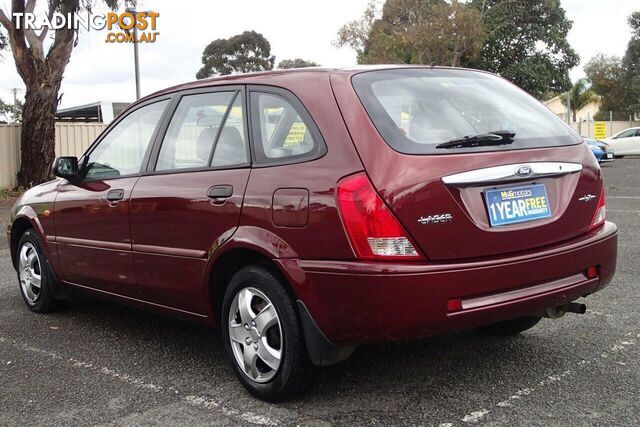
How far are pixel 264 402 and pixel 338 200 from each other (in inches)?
44.7

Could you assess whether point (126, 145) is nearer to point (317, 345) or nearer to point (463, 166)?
point (317, 345)

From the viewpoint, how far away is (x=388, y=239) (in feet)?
9.94

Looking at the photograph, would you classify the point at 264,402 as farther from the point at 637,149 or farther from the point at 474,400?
the point at 637,149

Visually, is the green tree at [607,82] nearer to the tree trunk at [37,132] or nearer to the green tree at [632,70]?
the green tree at [632,70]

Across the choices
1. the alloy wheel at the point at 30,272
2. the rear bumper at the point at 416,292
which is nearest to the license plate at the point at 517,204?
the rear bumper at the point at 416,292

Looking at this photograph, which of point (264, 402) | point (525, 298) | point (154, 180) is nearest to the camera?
point (525, 298)

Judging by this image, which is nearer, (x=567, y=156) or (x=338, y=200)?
(x=338, y=200)

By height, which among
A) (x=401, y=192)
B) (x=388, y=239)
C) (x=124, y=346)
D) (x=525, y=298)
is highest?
(x=401, y=192)

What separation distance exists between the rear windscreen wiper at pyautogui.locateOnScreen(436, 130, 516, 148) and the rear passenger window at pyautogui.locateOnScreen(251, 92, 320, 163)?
63 cm

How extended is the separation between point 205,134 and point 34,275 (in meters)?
2.33

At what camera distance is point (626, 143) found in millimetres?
30781

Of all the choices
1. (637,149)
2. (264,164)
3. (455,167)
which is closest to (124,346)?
(264,164)

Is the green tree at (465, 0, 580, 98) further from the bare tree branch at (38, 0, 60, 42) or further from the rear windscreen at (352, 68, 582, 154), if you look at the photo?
the rear windscreen at (352, 68, 582, 154)

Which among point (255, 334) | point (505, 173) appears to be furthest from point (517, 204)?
point (255, 334)
